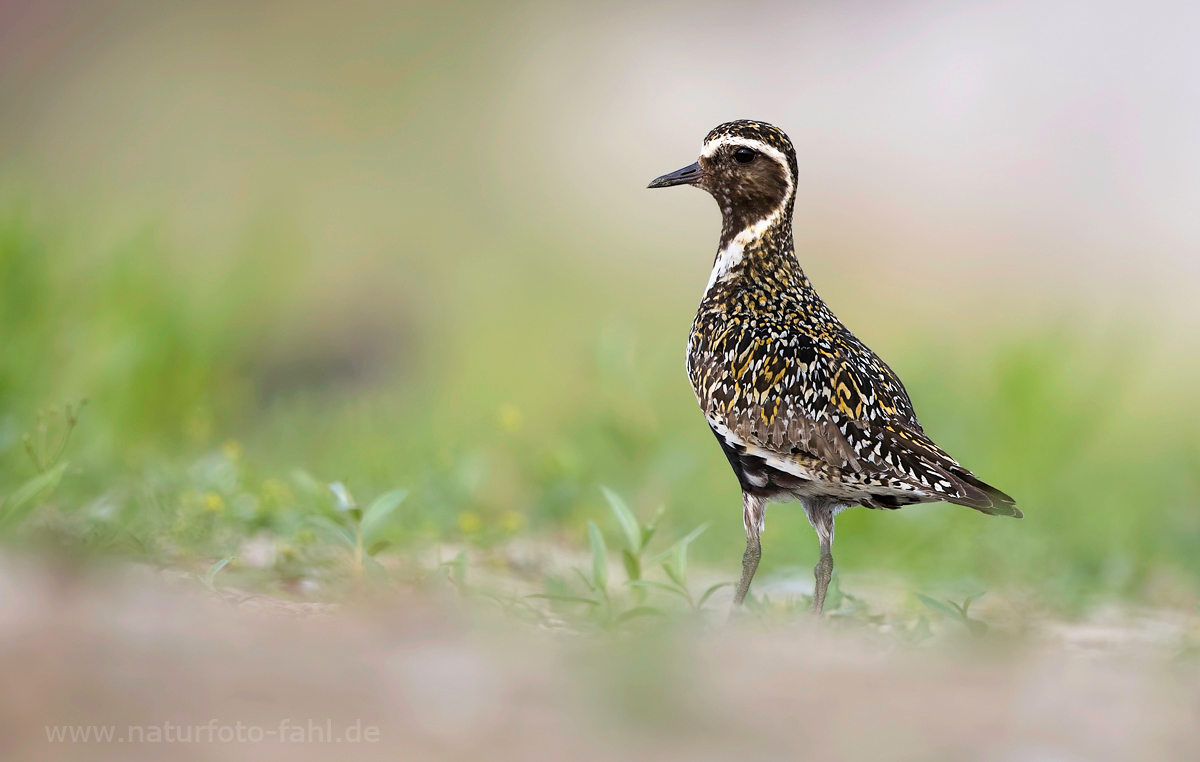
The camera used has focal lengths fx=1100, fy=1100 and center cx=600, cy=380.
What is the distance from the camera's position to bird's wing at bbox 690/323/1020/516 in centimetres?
415

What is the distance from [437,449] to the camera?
6.80 metres

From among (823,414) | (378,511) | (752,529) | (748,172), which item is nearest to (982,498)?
(823,414)

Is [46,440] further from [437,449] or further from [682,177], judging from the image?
[682,177]

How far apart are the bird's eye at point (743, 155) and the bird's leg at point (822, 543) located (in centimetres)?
160

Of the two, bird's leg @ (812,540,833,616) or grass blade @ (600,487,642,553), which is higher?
grass blade @ (600,487,642,553)

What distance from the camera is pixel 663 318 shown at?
1359cm

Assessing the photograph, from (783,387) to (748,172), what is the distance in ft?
3.98

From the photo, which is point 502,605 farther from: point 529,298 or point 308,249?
point 529,298

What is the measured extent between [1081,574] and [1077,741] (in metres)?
4.18

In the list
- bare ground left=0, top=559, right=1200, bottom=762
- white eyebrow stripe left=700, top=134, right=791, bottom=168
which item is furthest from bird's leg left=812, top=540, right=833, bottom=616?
white eyebrow stripe left=700, top=134, right=791, bottom=168

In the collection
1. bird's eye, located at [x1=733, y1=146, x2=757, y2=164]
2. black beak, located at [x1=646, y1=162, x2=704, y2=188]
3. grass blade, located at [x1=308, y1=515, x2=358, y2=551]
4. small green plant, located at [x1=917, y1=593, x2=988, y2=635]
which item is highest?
bird's eye, located at [x1=733, y1=146, x2=757, y2=164]

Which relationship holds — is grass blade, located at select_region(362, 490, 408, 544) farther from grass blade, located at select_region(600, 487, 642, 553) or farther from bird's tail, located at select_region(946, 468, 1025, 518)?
bird's tail, located at select_region(946, 468, 1025, 518)

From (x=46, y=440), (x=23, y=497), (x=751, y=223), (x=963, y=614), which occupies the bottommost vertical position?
(x=963, y=614)

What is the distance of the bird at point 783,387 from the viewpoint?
4195 mm
